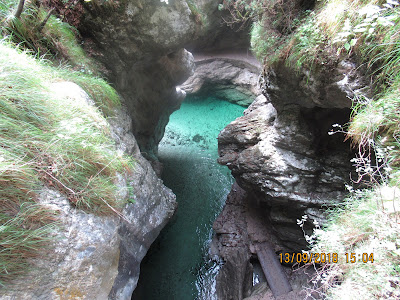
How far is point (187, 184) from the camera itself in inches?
310

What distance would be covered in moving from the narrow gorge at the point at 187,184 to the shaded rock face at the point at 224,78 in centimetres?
400

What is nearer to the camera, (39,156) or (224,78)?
(39,156)

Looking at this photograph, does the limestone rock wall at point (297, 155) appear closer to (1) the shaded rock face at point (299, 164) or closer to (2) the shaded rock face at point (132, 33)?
(1) the shaded rock face at point (299, 164)

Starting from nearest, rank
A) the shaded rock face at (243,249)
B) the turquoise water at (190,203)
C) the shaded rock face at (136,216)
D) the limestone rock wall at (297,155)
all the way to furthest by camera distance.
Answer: the shaded rock face at (136,216)
the limestone rock wall at (297,155)
the shaded rock face at (243,249)
the turquoise water at (190,203)

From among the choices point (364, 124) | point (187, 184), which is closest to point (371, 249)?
point (364, 124)

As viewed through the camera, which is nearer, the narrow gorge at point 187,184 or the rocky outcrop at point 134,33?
the narrow gorge at point 187,184

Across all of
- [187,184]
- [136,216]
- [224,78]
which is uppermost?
[224,78]

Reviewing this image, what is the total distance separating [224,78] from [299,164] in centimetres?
810

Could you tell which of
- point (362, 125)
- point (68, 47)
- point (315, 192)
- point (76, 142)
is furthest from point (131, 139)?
point (315, 192)

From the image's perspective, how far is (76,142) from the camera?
2156mm

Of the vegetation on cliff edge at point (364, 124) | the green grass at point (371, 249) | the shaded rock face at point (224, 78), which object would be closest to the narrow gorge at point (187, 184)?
the vegetation on cliff edge at point (364, 124)

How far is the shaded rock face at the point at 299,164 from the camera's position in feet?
13.4

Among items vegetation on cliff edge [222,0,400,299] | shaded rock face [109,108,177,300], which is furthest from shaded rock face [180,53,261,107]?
shaded rock face [109,108,177,300]

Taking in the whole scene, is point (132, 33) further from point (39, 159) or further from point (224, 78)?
point (224, 78)
